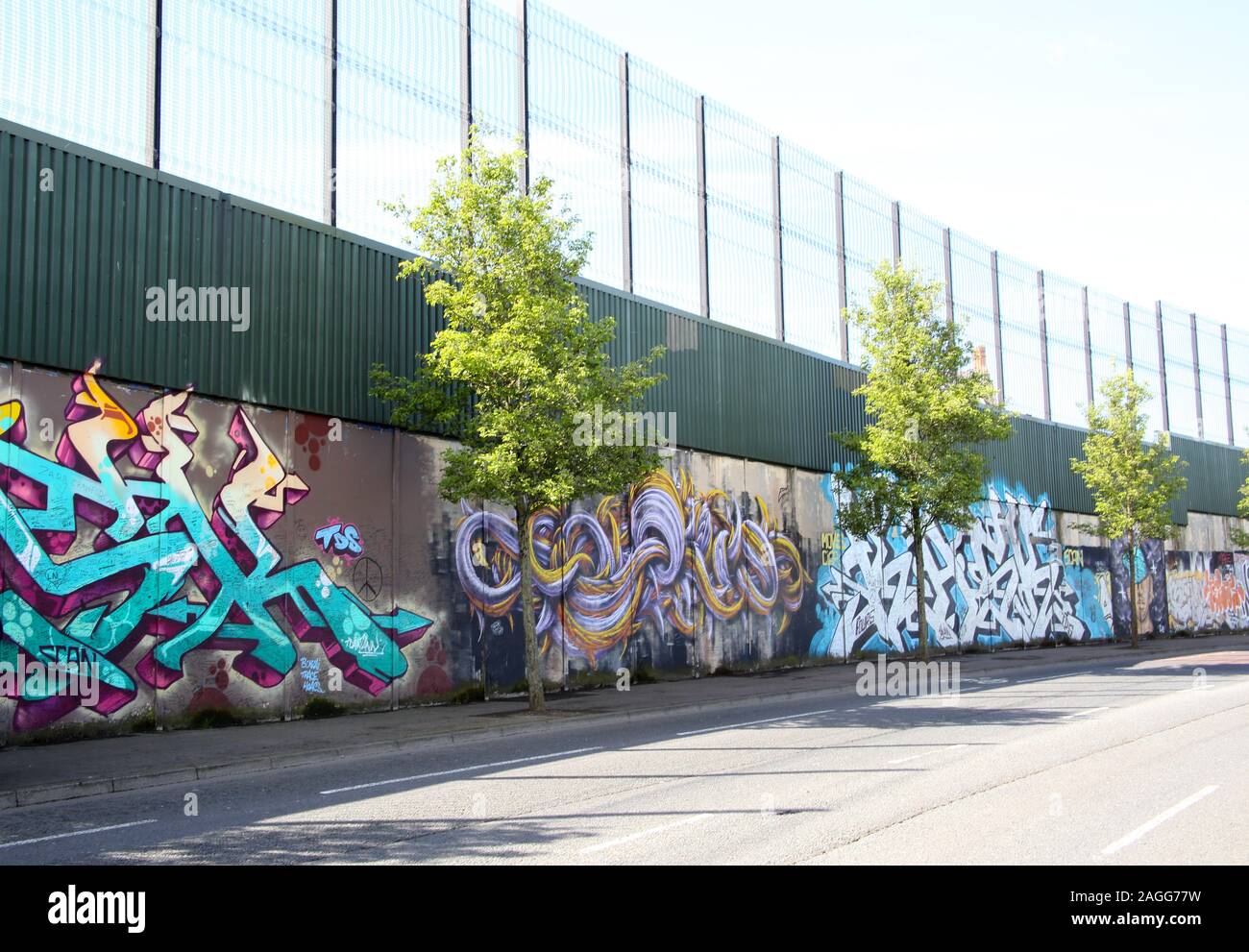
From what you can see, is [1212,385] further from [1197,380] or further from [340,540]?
[340,540]

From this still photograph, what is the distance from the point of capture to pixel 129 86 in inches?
610

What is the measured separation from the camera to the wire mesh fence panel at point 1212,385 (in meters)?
48.8

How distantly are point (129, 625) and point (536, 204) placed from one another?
8.40 meters

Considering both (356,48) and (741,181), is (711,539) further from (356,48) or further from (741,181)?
(356,48)

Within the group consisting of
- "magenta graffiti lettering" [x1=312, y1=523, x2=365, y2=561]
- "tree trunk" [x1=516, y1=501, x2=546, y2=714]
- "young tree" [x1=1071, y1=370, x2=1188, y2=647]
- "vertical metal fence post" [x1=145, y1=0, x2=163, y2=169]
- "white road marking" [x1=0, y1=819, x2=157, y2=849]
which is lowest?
"white road marking" [x1=0, y1=819, x2=157, y2=849]

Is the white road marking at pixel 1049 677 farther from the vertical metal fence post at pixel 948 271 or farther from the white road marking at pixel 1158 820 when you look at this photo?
the vertical metal fence post at pixel 948 271

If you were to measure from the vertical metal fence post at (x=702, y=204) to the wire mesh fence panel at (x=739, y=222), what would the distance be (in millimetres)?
125

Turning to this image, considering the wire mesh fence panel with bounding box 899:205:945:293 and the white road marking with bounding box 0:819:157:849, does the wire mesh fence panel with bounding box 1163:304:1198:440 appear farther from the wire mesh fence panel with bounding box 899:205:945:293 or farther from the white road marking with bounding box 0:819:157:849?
the white road marking with bounding box 0:819:157:849

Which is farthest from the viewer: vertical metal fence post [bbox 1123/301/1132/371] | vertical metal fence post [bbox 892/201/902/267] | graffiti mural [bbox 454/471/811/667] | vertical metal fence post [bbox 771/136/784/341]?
vertical metal fence post [bbox 1123/301/1132/371]

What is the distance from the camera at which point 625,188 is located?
24.1 metres

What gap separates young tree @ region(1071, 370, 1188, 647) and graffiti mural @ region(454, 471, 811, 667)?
14142 mm

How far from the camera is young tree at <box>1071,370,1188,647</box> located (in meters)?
35.5

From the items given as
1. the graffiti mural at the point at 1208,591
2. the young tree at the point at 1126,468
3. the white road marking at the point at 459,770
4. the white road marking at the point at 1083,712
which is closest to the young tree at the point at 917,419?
the white road marking at the point at 1083,712

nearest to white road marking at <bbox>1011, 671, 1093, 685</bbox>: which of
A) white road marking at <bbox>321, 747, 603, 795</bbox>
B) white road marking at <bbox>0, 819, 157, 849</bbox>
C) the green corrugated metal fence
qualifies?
the green corrugated metal fence
